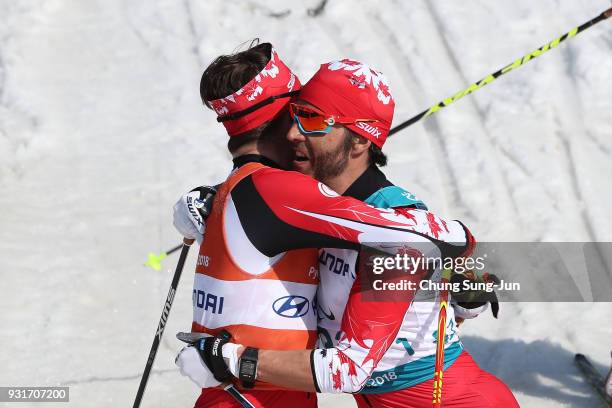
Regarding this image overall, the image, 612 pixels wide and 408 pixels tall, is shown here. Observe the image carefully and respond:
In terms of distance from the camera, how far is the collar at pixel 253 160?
141 inches

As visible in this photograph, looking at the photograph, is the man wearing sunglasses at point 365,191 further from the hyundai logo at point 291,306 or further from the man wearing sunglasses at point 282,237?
the hyundai logo at point 291,306

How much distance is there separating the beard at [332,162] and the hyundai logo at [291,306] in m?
0.52

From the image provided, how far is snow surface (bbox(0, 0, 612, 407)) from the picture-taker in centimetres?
702

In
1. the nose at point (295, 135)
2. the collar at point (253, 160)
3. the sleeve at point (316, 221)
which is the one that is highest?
the nose at point (295, 135)

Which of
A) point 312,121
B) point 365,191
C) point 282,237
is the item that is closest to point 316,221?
point 282,237

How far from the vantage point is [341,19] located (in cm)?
1132

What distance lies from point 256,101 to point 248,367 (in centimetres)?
115

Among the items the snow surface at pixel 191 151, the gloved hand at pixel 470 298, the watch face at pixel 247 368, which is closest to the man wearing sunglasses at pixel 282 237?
the watch face at pixel 247 368

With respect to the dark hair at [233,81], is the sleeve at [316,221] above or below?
below

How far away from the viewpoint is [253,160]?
140 inches

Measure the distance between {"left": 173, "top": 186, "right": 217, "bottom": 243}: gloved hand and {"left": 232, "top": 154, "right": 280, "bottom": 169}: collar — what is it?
18 cm

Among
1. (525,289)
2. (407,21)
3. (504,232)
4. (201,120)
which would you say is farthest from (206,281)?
(407,21)

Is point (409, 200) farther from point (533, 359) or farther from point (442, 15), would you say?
point (442, 15)

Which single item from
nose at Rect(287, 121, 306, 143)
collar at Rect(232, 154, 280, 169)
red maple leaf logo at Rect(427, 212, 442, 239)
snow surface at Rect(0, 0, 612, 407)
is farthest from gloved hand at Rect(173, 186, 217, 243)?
snow surface at Rect(0, 0, 612, 407)
